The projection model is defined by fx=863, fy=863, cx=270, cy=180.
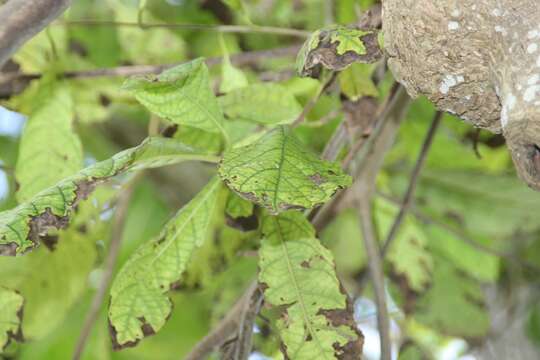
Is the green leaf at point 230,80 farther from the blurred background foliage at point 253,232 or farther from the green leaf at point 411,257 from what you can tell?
the green leaf at point 411,257

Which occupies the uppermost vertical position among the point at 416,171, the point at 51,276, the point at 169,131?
the point at 169,131

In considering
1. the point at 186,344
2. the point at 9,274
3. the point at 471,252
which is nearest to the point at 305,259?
the point at 9,274

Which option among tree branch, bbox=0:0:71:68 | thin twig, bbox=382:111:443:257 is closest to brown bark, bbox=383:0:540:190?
tree branch, bbox=0:0:71:68

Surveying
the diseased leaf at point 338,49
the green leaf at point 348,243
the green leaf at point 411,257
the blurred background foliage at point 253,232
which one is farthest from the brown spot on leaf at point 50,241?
the green leaf at point 348,243

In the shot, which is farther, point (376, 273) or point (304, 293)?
point (376, 273)

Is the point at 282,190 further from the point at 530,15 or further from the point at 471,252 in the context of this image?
the point at 471,252

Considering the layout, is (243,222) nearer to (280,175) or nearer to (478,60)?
(280,175)

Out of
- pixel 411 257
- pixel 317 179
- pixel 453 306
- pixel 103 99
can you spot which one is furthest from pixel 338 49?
pixel 453 306
